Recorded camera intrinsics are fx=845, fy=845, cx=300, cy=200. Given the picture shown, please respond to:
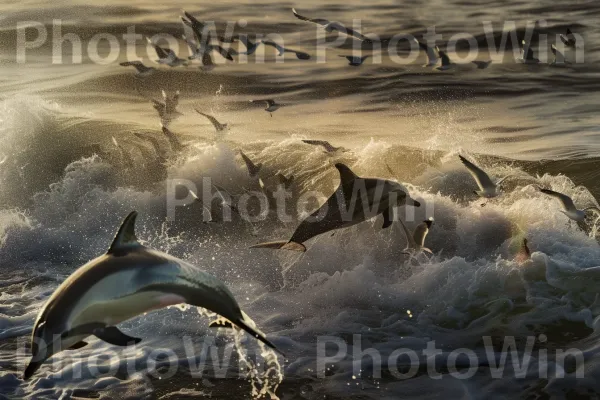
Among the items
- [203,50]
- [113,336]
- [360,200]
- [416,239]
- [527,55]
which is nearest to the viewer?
[113,336]

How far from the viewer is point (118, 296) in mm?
7664

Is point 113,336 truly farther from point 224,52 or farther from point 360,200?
point 224,52

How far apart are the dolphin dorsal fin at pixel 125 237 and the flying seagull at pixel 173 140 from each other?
17.2 metres

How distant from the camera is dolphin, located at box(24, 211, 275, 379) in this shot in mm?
7402

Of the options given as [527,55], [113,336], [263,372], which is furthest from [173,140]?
[113,336]

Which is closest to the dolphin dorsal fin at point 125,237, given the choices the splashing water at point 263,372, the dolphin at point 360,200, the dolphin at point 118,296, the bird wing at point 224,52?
the dolphin at point 118,296

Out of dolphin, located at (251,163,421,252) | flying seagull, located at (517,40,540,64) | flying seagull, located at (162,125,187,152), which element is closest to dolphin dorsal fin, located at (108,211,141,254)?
dolphin, located at (251,163,421,252)

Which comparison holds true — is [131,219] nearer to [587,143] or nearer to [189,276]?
[189,276]

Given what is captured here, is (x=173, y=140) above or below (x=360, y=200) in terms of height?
below

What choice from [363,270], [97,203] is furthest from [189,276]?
[97,203]

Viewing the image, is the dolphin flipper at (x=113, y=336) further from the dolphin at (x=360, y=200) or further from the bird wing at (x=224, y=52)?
the bird wing at (x=224, y=52)

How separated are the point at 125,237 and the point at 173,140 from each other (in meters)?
18.4

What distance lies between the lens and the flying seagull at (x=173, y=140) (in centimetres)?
2505

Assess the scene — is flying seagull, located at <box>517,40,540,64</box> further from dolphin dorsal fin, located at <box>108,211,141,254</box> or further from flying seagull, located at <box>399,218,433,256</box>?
dolphin dorsal fin, located at <box>108,211,141,254</box>
